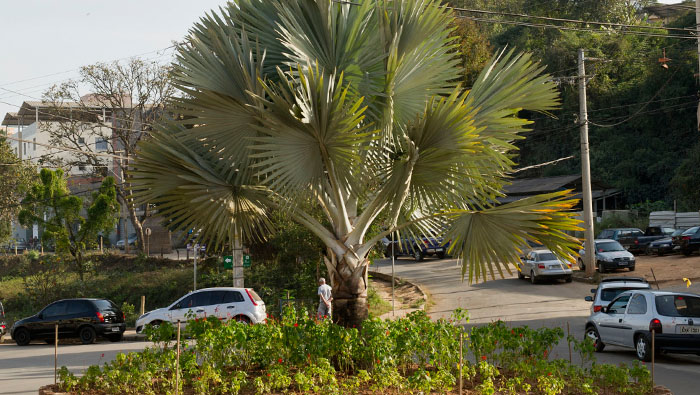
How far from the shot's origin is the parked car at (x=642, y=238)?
4176 centimetres

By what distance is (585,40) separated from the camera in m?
59.8

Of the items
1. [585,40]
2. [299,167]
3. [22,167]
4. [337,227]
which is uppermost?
[585,40]

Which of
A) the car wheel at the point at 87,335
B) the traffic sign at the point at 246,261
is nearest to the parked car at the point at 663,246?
the traffic sign at the point at 246,261

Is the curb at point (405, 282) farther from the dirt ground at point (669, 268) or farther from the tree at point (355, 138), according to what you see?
the tree at point (355, 138)

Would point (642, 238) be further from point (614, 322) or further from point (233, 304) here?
point (233, 304)

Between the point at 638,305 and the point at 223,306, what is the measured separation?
1177cm

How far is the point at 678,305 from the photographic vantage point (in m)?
15.2

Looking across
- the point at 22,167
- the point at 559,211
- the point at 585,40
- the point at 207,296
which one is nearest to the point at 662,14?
the point at 585,40

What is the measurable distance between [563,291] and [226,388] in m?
23.1

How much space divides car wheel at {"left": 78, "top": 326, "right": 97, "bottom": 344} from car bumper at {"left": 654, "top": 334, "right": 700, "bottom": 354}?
16896 millimetres

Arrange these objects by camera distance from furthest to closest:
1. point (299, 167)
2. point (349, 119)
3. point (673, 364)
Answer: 1. point (673, 364)
2. point (299, 167)
3. point (349, 119)

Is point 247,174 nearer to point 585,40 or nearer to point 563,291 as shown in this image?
point 563,291

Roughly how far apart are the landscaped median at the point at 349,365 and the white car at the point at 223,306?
10554 millimetres

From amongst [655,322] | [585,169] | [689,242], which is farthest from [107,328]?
[689,242]
